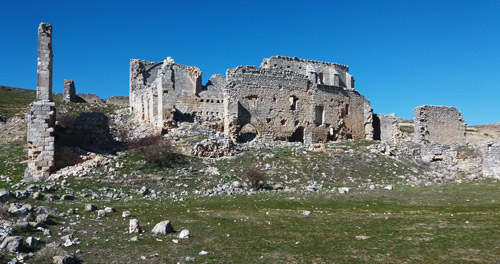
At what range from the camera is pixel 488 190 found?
62.0 ft

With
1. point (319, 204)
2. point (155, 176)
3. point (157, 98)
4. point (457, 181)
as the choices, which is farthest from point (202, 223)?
→ point (157, 98)

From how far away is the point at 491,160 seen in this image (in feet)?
79.3

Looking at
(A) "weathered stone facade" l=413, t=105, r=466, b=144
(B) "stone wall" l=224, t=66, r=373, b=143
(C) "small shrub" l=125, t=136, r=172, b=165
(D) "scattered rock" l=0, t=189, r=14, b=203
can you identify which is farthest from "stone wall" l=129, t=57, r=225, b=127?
(D) "scattered rock" l=0, t=189, r=14, b=203

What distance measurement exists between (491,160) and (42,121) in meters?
23.3

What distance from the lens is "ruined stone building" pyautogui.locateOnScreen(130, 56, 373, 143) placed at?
3206cm

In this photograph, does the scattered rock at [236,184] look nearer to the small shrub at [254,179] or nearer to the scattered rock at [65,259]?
the small shrub at [254,179]

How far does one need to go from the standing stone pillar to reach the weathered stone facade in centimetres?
2495

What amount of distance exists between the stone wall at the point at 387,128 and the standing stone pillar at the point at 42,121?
27175 mm

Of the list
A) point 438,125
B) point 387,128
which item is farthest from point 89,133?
point 387,128

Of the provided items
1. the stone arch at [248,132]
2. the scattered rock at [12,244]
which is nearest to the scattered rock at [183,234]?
the scattered rock at [12,244]

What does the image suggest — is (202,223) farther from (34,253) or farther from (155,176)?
(155,176)

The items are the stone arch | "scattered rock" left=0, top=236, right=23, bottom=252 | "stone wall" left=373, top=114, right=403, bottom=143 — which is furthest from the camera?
"stone wall" left=373, top=114, right=403, bottom=143

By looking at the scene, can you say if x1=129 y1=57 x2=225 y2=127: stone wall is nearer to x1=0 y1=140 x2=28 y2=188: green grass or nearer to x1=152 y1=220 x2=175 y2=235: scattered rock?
x1=0 y1=140 x2=28 y2=188: green grass

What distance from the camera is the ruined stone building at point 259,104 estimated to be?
32.1 m
